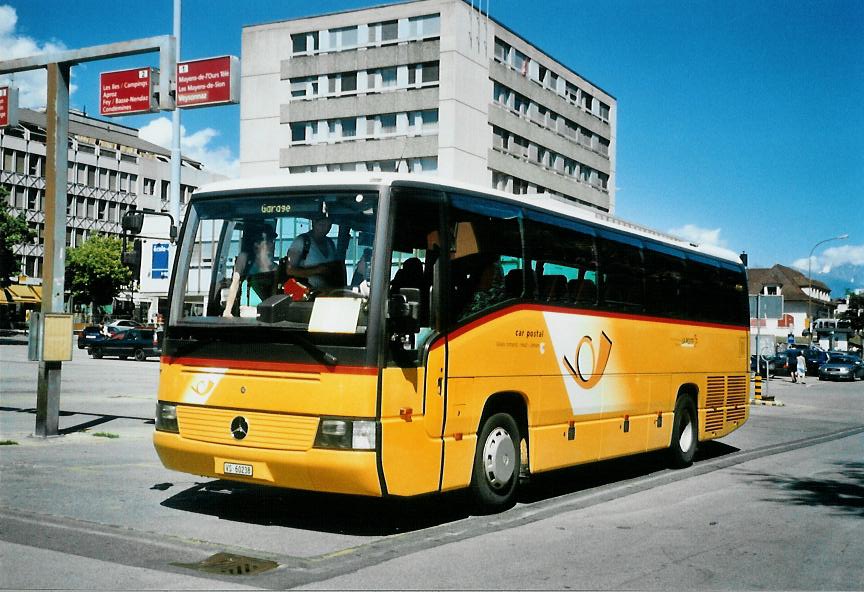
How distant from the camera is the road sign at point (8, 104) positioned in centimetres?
1521

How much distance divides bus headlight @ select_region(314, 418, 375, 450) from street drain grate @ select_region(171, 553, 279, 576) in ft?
3.64

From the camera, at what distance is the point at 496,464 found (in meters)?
9.51

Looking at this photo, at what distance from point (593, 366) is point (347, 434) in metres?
4.36

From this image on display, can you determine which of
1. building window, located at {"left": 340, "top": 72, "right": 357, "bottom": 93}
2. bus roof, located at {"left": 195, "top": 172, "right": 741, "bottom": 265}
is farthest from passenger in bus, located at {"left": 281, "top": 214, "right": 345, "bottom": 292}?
building window, located at {"left": 340, "top": 72, "right": 357, "bottom": 93}

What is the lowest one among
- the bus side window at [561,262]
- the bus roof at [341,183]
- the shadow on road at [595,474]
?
the shadow on road at [595,474]

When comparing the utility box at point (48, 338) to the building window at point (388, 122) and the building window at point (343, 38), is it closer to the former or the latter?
the building window at point (388, 122)

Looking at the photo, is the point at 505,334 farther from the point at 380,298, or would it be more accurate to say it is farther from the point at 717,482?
the point at 717,482

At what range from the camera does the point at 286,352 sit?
8.20 metres

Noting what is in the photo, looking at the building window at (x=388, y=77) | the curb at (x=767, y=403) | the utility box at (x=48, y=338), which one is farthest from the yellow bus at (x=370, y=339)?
the building window at (x=388, y=77)

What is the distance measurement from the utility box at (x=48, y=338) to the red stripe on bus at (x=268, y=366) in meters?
5.63

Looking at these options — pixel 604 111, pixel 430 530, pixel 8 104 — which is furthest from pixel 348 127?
pixel 430 530

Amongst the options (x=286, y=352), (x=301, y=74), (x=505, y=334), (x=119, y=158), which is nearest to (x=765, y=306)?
(x=505, y=334)

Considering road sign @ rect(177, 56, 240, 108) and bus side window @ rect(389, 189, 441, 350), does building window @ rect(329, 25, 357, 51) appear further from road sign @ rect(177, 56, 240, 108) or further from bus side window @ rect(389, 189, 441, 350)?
bus side window @ rect(389, 189, 441, 350)

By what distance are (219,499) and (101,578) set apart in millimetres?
3364
